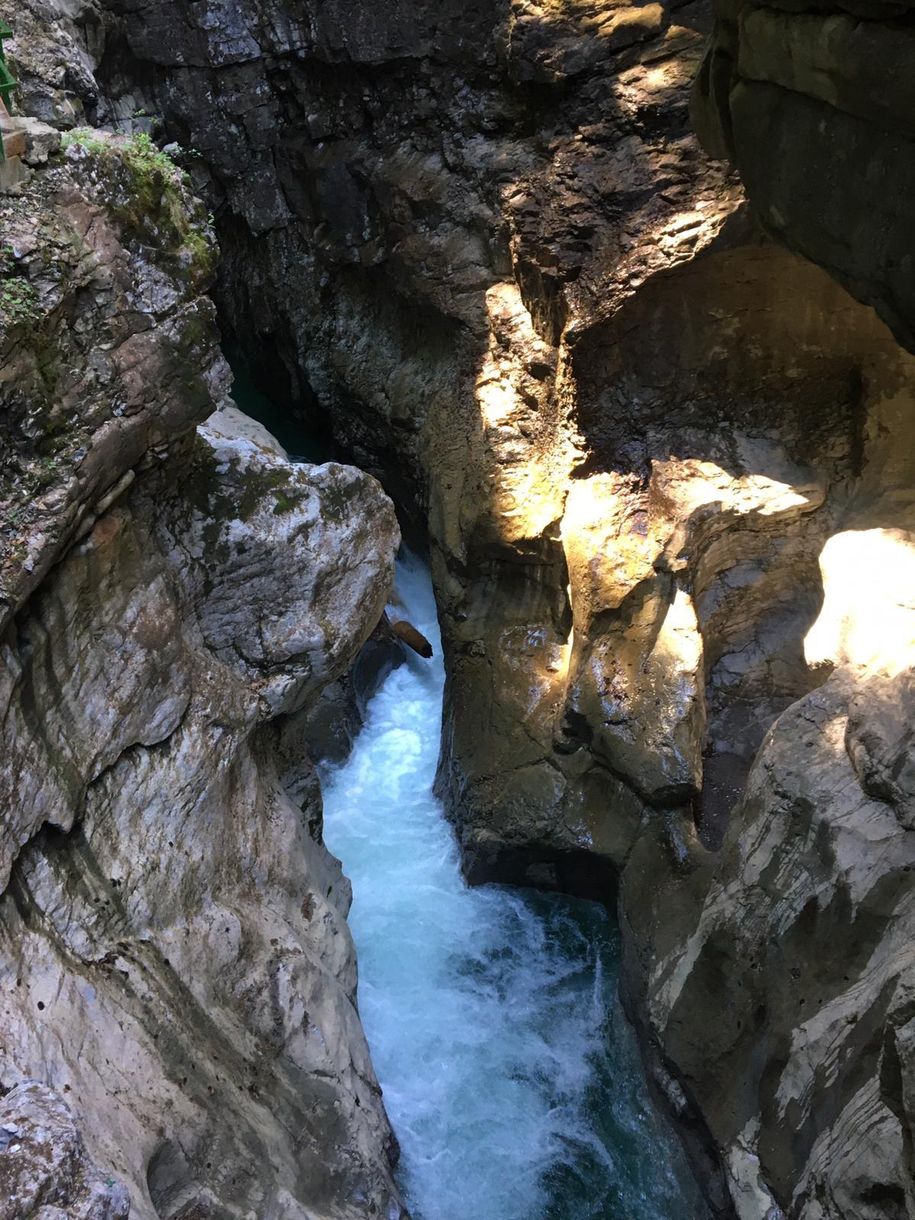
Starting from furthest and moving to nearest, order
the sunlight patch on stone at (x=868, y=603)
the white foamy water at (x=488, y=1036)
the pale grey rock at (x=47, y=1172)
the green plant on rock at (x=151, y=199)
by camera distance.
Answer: the white foamy water at (x=488, y=1036) → the sunlight patch on stone at (x=868, y=603) → the green plant on rock at (x=151, y=199) → the pale grey rock at (x=47, y=1172)

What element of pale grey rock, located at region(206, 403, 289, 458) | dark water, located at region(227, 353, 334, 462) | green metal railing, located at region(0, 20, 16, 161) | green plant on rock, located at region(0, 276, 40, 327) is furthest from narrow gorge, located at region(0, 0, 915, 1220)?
dark water, located at region(227, 353, 334, 462)

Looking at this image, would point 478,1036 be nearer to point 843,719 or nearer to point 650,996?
point 650,996

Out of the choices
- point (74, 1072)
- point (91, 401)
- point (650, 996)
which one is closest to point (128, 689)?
point (91, 401)

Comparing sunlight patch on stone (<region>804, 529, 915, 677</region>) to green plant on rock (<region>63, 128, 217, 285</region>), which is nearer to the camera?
green plant on rock (<region>63, 128, 217, 285</region>)

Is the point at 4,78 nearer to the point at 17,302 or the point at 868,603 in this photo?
the point at 17,302

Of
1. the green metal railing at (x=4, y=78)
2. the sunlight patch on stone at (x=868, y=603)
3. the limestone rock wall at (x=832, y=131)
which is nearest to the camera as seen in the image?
the limestone rock wall at (x=832, y=131)

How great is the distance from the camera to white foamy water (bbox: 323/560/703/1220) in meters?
6.82

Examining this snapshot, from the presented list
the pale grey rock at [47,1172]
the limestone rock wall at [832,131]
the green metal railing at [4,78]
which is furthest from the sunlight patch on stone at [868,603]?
Result: the green metal railing at [4,78]

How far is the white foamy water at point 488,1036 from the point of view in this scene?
682 centimetres

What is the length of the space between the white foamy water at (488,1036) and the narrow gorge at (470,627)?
4 centimetres

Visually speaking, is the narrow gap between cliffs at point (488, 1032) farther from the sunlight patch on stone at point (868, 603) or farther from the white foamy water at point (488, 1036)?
the sunlight patch on stone at point (868, 603)

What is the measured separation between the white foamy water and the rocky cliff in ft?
3.88

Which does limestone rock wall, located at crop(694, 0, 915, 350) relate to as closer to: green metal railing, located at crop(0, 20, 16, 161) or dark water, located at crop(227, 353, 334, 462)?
green metal railing, located at crop(0, 20, 16, 161)

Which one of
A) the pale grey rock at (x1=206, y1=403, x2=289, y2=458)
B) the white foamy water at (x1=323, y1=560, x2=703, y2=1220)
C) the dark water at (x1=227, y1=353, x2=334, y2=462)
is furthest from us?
the dark water at (x1=227, y1=353, x2=334, y2=462)
